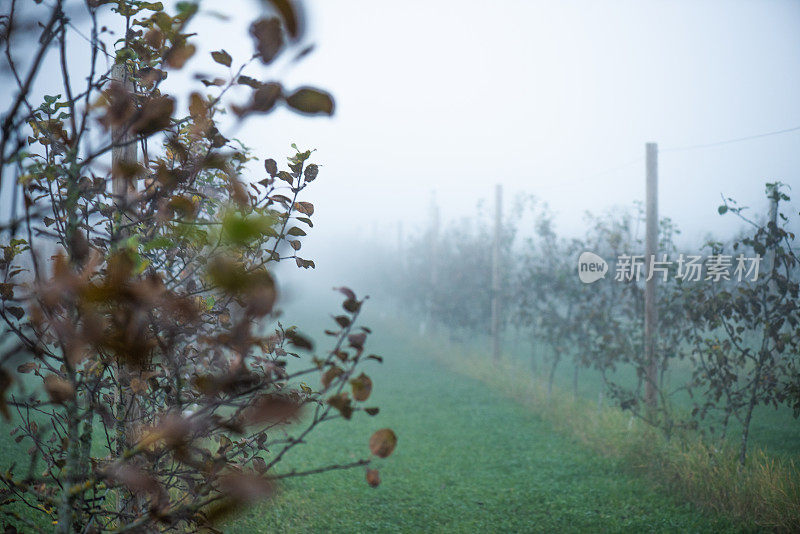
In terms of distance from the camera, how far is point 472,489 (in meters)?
Answer: 5.08

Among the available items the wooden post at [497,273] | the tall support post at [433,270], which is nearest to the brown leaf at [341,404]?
the wooden post at [497,273]

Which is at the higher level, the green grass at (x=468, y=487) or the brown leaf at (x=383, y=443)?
the brown leaf at (x=383, y=443)

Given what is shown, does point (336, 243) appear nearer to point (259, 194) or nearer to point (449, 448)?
point (449, 448)

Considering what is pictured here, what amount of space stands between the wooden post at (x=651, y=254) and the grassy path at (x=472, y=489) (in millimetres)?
1214

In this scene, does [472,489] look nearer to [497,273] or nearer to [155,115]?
[155,115]

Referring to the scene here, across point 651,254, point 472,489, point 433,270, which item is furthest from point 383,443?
point 433,270

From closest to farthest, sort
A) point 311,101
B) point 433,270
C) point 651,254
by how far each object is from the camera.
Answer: point 311,101
point 651,254
point 433,270

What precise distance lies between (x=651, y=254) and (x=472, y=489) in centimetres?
344

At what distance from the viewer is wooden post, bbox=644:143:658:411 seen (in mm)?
6176

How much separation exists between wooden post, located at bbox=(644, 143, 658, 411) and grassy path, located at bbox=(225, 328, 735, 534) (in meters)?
1.21

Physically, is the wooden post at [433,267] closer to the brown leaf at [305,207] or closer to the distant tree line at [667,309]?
the distant tree line at [667,309]

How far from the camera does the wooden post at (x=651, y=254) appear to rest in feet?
20.3

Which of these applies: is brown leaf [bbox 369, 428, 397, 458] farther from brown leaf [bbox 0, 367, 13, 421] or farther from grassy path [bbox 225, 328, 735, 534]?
grassy path [bbox 225, 328, 735, 534]

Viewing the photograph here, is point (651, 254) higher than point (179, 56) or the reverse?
the reverse
